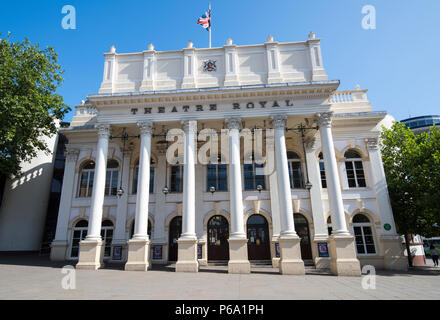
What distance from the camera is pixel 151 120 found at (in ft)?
49.7

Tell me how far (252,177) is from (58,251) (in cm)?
1336

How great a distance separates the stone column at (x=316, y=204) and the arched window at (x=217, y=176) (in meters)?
5.48

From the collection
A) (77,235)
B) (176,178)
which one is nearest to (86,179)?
(77,235)

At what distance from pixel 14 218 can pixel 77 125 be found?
854cm

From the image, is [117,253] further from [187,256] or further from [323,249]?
[323,249]

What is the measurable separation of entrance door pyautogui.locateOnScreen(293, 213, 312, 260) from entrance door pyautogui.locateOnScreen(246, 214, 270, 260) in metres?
1.95

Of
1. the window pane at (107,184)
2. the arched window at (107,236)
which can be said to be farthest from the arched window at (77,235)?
the window pane at (107,184)

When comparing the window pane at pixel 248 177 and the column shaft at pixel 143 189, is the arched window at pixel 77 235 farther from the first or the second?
the window pane at pixel 248 177

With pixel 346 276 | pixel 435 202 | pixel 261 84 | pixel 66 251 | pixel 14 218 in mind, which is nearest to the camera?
pixel 346 276

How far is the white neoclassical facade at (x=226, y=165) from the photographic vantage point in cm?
1388

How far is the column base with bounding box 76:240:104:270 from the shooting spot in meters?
13.1
